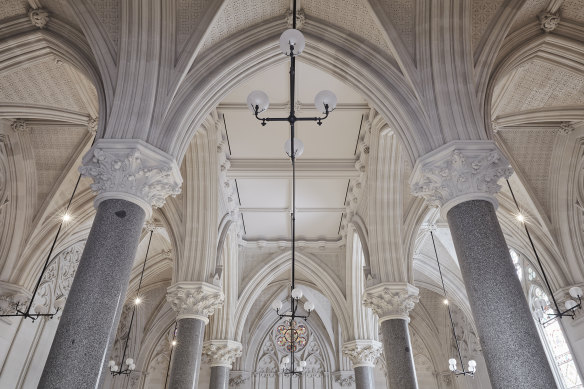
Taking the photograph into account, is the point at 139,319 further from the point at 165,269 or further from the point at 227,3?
the point at 227,3

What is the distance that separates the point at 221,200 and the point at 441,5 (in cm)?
707

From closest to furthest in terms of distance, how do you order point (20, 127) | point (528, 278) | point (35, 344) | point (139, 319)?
point (20, 127) → point (35, 344) → point (528, 278) → point (139, 319)

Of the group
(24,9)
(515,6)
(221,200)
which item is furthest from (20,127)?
(515,6)

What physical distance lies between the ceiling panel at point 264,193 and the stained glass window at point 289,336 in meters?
8.03

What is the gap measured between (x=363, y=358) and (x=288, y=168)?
6209 mm

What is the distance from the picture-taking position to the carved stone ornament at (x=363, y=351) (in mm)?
12820

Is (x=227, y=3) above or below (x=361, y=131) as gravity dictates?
below

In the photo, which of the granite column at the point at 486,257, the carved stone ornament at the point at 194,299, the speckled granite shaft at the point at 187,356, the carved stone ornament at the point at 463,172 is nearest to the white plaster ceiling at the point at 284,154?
the carved stone ornament at the point at 194,299

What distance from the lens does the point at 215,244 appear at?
1066cm

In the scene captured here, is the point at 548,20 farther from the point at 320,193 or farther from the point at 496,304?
the point at 320,193

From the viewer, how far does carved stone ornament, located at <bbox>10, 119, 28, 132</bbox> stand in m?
10.1

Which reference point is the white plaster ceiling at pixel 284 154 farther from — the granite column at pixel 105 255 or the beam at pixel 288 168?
the granite column at pixel 105 255

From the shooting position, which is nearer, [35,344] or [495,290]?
[495,290]

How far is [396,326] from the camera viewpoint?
916cm
